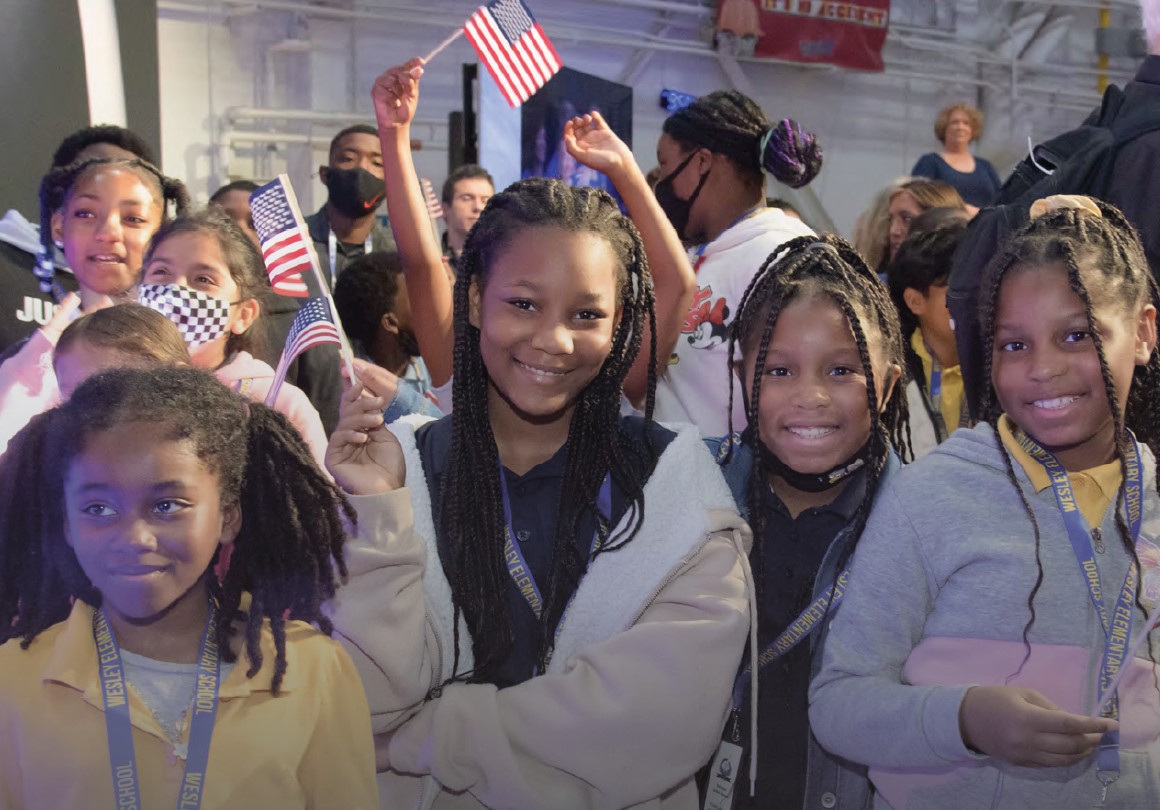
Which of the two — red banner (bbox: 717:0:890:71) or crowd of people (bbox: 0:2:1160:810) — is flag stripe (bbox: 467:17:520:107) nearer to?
crowd of people (bbox: 0:2:1160:810)

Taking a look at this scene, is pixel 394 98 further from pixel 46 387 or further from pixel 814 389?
pixel 814 389

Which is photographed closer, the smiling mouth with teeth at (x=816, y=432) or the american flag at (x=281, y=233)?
the smiling mouth with teeth at (x=816, y=432)

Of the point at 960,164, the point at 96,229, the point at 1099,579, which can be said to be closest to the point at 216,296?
the point at 96,229

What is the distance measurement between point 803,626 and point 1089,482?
46 cm

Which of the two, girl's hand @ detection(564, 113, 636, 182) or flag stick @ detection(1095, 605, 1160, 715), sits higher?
girl's hand @ detection(564, 113, 636, 182)

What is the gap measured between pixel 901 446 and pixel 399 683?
1.01 m

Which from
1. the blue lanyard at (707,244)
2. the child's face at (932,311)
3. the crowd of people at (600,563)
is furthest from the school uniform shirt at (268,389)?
the child's face at (932,311)

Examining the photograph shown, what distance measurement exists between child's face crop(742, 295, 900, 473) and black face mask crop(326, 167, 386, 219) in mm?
2944

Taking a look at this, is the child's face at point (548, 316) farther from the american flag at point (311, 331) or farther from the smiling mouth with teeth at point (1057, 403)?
the smiling mouth with teeth at point (1057, 403)

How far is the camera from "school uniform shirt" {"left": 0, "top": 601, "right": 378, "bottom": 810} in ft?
4.54

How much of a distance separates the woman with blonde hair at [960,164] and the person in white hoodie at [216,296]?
5.10 meters

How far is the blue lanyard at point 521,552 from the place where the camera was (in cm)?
175

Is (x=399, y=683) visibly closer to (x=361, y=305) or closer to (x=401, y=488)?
(x=401, y=488)

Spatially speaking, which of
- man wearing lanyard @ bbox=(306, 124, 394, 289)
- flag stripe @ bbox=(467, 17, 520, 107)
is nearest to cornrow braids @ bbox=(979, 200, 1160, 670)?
flag stripe @ bbox=(467, 17, 520, 107)
